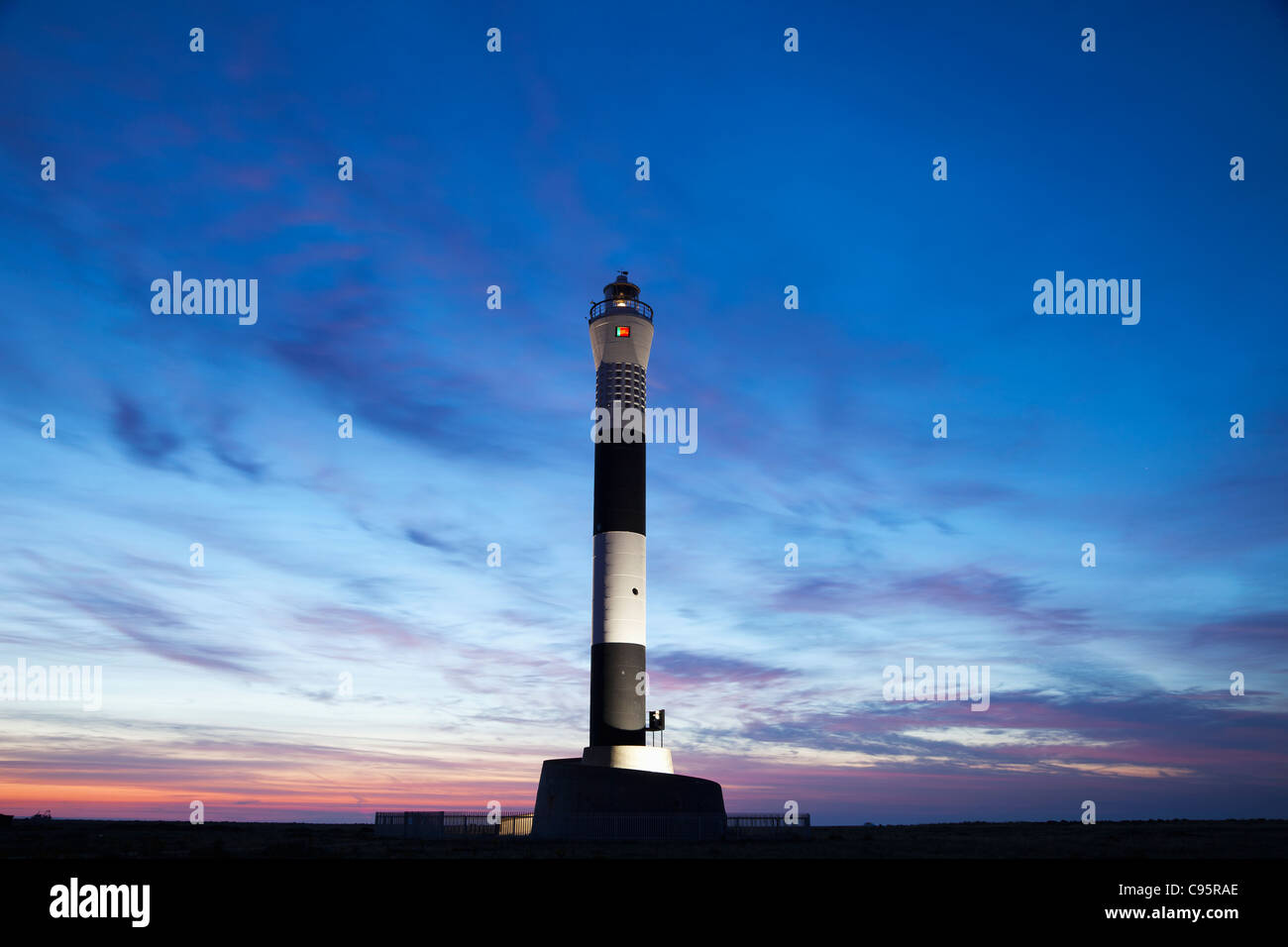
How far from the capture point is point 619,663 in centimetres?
4875

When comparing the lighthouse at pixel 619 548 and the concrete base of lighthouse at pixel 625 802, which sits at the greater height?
the lighthouse at pixel 619 548

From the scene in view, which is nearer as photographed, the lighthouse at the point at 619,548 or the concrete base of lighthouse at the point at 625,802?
the concrete base of lighthouse at the point at 625,802

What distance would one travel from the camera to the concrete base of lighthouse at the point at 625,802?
43781mm

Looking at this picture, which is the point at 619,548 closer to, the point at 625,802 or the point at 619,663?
the point at 619,663

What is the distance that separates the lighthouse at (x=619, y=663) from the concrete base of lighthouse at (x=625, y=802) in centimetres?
5

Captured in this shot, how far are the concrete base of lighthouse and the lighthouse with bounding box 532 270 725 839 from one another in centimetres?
5

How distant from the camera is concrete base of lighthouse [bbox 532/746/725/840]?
43.8 m

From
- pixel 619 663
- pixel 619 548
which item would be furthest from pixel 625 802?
pixel 619 548

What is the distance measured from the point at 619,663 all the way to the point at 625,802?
705 cm

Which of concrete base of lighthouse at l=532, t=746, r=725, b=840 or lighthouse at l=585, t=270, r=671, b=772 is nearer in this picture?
concrete base of lighthouse at l=532, t=746, r=725, b=840

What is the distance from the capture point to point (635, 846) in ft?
122

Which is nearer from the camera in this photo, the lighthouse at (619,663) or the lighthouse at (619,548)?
the lighthouse at (619,663)
